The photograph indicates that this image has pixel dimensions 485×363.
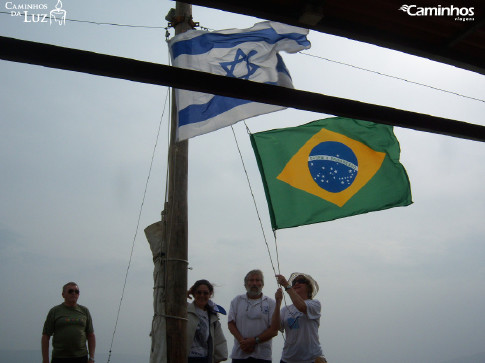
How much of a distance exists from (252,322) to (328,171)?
228cm

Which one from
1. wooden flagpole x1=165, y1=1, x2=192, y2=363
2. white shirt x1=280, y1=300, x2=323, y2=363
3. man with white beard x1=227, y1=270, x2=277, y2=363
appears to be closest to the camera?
wooden flagpole x1=165, y1=1, x2=192, y2=363

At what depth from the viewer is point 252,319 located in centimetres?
611

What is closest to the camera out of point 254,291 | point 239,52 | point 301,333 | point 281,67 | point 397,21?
point 397,21

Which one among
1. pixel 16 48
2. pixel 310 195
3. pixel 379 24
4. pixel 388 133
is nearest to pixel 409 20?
pixel 379 24

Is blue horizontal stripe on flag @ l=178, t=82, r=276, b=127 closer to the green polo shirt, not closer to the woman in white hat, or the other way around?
the woman in white hat

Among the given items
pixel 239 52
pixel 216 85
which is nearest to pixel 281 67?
pixel 239 52

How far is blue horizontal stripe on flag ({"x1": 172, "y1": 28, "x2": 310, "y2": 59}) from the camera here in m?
6.70

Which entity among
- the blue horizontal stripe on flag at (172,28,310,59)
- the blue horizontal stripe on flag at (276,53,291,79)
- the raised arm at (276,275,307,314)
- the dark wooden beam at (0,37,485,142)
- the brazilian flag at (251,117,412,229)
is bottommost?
the raised arm at (276,275,307,314)

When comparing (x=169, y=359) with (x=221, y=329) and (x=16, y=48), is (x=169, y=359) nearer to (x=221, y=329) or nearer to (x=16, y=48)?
(x=221, y=329)

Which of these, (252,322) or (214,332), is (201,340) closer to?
(214,332)

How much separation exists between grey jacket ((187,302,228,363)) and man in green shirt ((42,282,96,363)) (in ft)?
5.09

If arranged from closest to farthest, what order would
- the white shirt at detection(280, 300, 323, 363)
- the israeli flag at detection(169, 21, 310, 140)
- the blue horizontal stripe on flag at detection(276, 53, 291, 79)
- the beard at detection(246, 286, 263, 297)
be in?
1. the white shirt at detection(280, 300, 323, 363)
2. the beard at detection(246, 286, 263, 297)
3. the israeli flag at detection(169, 21, 310, 140)
4. the blue horizontal stripe on flag at detection(276, 53, 291, 79)

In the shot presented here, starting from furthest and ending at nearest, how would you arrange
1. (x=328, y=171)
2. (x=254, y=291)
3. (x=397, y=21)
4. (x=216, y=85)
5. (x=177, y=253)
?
(x=328, y=171) → (x=254, y=291) → (x=177, y=253) → (x=397, y=21) → (x=216, y=85)

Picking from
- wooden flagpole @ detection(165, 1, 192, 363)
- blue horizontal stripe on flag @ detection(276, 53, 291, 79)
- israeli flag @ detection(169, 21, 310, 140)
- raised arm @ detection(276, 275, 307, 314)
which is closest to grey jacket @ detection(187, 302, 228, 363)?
wooden flagpole @ detection(165, 1, 192, 363)
